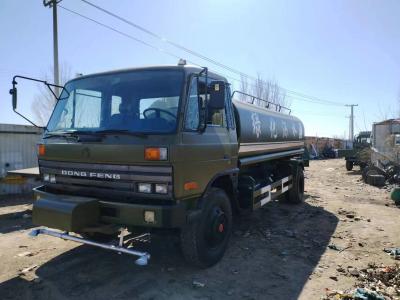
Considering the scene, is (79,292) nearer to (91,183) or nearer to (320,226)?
(91,183)

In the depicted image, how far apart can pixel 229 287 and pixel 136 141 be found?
223cm

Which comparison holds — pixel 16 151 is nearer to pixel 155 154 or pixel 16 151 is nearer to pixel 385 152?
pixel 155 154

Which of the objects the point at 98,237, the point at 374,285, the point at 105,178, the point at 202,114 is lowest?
the point at 374,285

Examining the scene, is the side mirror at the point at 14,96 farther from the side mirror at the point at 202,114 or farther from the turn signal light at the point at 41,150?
the side mirror at the point at 202,114

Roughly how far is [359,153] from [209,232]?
786 inches

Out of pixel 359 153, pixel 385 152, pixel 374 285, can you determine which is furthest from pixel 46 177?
pixel 359 153

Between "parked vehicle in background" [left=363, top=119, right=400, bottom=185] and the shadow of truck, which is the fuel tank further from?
"parked vehicle in background" [left=363, top=119, right=400, bottom=185]

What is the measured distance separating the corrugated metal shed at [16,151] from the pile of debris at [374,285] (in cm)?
998

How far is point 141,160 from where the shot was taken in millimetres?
4148

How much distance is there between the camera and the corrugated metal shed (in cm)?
1146

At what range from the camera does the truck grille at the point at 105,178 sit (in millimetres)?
4160

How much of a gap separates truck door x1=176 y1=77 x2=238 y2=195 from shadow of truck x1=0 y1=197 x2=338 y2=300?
4.09 feet

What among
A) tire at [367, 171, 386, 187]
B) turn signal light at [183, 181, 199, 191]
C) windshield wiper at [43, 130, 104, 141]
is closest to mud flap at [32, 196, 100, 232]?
windshield wiper at [43, 130, 104, 141]

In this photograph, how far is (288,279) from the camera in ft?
15.9
